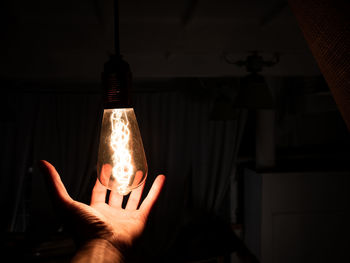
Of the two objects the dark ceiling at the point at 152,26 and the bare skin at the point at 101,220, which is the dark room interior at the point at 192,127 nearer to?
the dark ceiling at the point at 152,26

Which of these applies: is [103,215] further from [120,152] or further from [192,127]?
[192,127]

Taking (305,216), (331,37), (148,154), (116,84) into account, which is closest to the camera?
(331,37)

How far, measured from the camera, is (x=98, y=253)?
A: 2.79 ft

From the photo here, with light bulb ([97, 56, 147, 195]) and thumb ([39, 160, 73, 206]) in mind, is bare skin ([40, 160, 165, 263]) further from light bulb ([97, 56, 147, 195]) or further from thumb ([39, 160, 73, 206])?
light bulb ([97, 56, 147, 195])

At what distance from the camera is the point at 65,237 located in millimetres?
3271

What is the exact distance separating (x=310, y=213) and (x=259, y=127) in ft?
3.90

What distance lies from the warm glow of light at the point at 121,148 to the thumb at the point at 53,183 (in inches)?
10.9

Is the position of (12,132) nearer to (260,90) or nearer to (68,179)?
(68,179)

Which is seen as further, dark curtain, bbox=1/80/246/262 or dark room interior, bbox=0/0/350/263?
dark curtain, bbox=1/80/246/262

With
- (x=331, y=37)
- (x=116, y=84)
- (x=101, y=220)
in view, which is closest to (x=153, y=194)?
(x=101, y=220)

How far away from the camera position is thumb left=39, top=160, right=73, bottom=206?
0.83 meters

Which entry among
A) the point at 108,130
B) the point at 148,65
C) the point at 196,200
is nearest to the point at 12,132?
the point at 148,65

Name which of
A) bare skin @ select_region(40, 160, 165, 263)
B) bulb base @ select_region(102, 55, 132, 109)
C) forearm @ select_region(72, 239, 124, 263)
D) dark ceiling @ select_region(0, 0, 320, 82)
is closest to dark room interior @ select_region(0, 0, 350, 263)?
dark ceiling @ select_region(0, 0, 320, 82)

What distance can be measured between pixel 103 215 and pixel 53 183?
246mm
